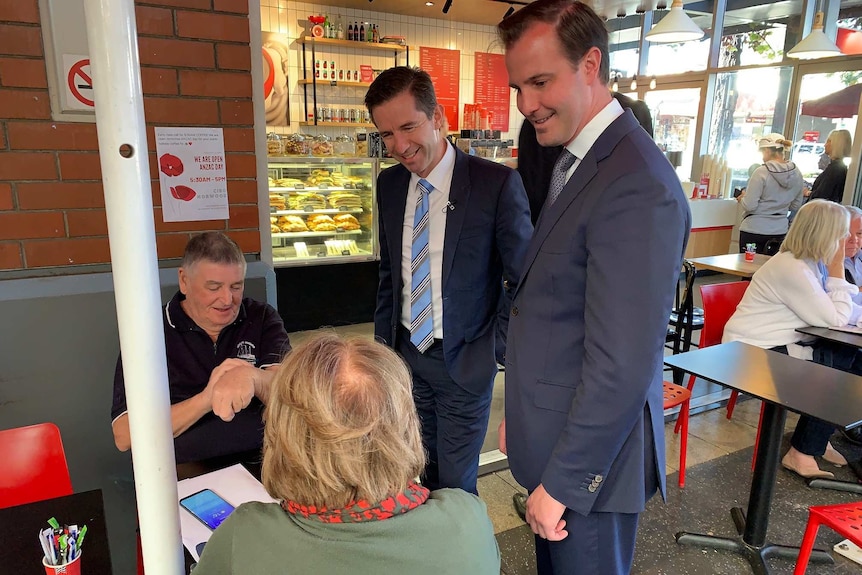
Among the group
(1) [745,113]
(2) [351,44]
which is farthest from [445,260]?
(1) [745,113]

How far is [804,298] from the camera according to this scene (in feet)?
10.2

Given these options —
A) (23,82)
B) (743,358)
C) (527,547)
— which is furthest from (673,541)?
(23,82)

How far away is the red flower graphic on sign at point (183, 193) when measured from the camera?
6.95 feet

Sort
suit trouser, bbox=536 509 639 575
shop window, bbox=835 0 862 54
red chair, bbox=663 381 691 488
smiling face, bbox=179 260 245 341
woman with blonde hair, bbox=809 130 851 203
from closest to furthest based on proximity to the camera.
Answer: suit trouser, bbox=536 509 639 575 → smiling face, bbox=179 260 245 341 → red chair, bbox=663 381 691 488 → woman with blonde hair, bbox=809 130 851 203 → shop window, bbox=835 0 862 54

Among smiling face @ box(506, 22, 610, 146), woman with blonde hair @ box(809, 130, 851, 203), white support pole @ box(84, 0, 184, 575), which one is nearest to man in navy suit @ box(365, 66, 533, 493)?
smiling face @ box(506, 22, 610, 146)

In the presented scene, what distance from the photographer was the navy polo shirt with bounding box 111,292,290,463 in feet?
5.52

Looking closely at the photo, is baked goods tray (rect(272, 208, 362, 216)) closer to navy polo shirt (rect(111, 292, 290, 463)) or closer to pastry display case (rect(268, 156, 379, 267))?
pastry display case (rect(268, 156, 379, 267))

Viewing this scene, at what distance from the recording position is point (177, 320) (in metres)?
1.79

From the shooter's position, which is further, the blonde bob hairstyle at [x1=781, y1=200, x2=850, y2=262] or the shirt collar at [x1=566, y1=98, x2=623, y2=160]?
the blonde bob hairstyle at [x1=781, y1=200, x2=850, y2=262]

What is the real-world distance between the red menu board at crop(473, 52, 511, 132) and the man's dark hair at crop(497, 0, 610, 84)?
6753 mm

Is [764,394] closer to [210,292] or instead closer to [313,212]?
[210,292]

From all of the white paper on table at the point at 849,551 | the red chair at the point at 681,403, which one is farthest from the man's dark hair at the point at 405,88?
the white paper on table at the point at 849,551

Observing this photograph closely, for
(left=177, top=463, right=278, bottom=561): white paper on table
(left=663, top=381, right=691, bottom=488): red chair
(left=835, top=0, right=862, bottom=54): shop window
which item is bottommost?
(left=663, top=381, right=691, bottom=488): red chair

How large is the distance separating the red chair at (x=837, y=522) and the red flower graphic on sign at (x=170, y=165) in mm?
2559
